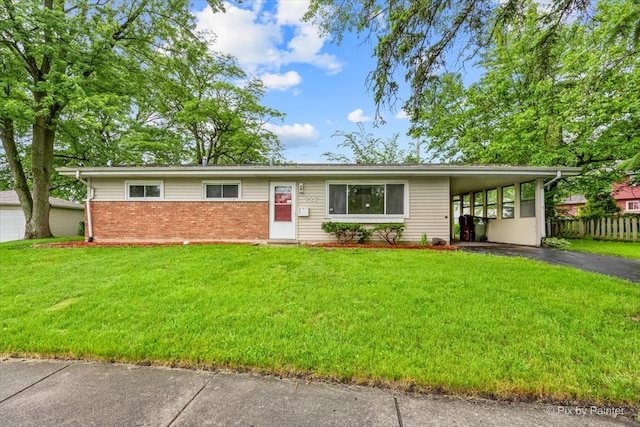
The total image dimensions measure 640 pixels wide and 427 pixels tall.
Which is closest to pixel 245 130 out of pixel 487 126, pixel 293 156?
pixel 293 156

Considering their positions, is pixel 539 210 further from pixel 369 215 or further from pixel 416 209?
pixel 369 215

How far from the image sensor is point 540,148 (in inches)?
496

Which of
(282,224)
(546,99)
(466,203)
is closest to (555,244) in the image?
(546,99)

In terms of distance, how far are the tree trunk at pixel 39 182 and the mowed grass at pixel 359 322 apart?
842 cm

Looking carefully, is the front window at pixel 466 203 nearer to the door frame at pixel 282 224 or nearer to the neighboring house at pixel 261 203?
the neighboring house at pixel 261 203

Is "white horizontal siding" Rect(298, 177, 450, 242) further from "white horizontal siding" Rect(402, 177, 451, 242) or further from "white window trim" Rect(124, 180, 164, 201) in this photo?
"white window trim" Rect(124, 180, 164, 201)

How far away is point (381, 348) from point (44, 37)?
15462 millimetres

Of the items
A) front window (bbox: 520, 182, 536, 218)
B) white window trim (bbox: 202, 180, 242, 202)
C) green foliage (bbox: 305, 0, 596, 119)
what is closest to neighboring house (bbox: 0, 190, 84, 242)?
white window trim (bbox: 202, 180, 242, 202)

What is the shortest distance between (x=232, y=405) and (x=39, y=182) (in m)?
15.1

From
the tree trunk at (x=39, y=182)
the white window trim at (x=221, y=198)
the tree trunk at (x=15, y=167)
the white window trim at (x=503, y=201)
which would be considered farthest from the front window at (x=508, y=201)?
the tree trunk at (x=15, y=167)

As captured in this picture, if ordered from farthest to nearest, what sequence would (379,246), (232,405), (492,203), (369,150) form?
(369,150), (492,203), (379,246), (232,405)

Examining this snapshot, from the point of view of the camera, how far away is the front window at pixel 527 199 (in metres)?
9.96

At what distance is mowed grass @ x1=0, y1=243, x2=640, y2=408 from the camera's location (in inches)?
99.0

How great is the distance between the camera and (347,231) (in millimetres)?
9820
